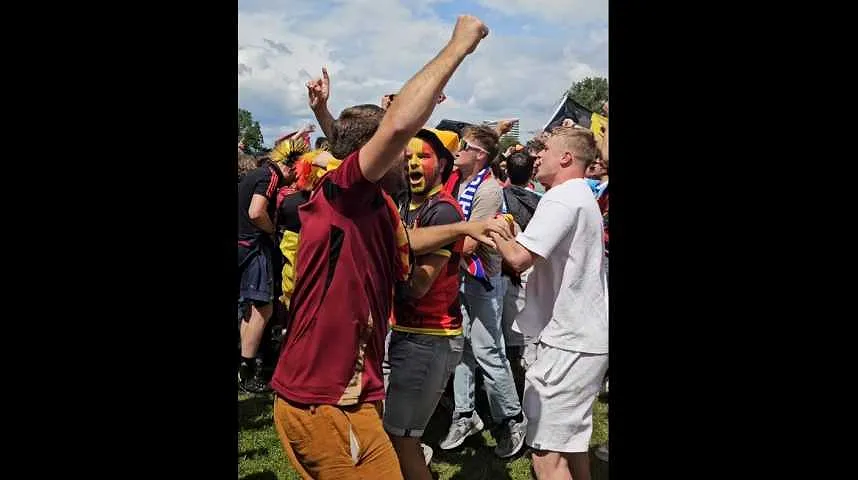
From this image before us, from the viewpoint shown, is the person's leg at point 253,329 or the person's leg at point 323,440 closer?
the person's leg at point 323,440

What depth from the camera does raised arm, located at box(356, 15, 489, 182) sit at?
82.9 inches

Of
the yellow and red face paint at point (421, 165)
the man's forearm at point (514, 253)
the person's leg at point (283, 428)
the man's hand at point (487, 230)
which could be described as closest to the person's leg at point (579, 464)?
the man's forearm at point (514, 253)

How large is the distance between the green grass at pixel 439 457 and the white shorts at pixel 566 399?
156cm

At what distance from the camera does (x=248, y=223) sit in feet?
21.4

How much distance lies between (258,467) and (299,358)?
271cm

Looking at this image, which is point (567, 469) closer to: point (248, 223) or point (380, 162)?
point (380, 162)

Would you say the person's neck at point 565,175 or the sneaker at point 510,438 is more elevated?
the person's neck at point 565,175

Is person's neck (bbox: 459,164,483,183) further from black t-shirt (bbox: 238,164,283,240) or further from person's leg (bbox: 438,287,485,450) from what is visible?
black t-shirt (bbox: 238,164,283,240)

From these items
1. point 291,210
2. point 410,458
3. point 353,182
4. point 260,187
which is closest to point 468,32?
point 353,182

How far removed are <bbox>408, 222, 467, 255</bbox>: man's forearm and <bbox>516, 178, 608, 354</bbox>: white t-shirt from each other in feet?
1.17

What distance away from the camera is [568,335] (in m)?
3.26

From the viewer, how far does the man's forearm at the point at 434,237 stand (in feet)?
9.95

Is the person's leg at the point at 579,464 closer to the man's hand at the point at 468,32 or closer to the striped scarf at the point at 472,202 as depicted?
the striped scarf at the point at 472,202
